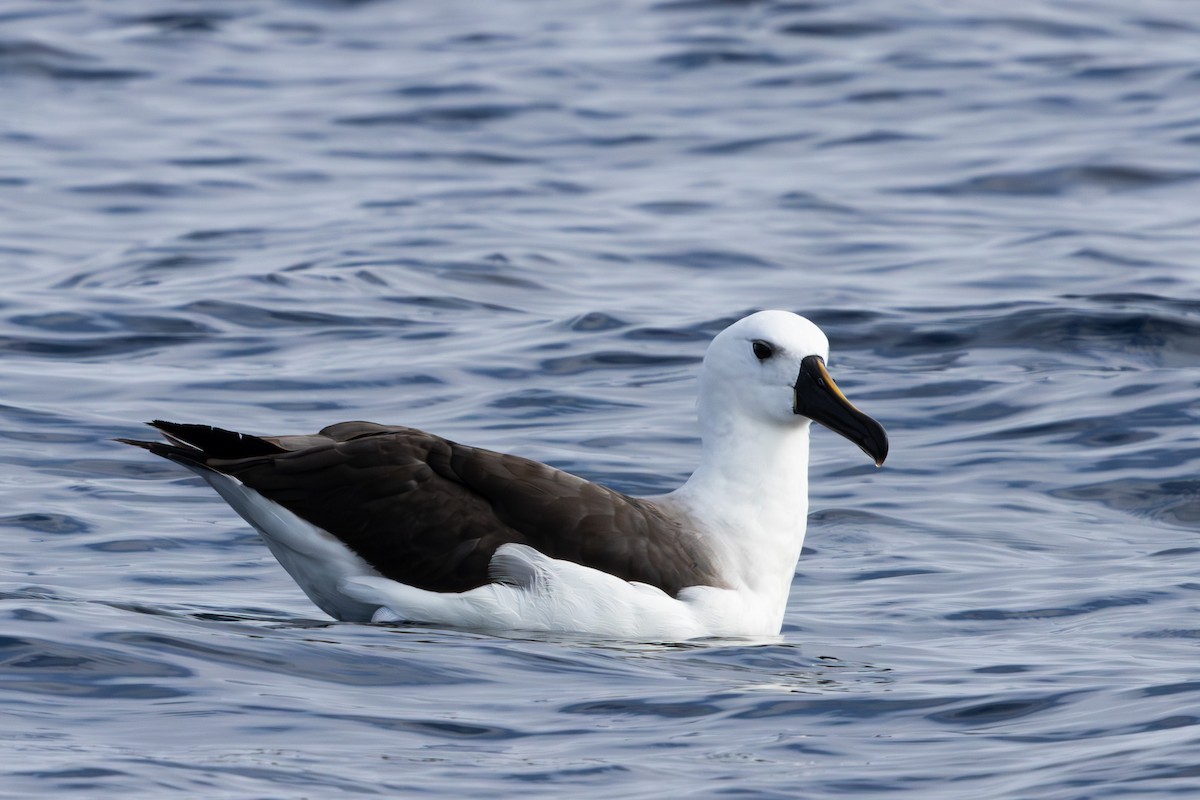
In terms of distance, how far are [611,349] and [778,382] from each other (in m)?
5.25

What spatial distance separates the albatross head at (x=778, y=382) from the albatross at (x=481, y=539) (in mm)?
20

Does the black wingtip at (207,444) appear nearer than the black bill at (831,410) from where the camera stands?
Yes

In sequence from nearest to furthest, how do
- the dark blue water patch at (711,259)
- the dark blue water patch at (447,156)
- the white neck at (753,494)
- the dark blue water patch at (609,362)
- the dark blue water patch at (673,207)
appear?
the white neck at (753,494)
the dark blue water patch at (609,362)
the dark blue water patch at (711,259)
the dark blue water patch at (673,207)
the dark blue water patch at (447,156)

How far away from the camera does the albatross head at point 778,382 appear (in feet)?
29.2

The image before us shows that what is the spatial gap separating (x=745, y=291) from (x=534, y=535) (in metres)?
7.56

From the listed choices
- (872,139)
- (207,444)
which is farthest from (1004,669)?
(872,139)

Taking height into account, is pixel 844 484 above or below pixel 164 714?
below

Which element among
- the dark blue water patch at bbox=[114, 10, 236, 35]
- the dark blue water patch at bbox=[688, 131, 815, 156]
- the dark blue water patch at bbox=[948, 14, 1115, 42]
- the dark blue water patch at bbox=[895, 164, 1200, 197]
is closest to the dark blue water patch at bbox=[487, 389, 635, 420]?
the dark blue water patch at bbox=[895, 164, 1200, 197]

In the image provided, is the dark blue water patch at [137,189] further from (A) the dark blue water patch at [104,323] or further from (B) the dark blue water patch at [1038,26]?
(B) the dark blue water patch at [1038,26]

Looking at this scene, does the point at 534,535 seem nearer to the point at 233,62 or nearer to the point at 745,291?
the point at 745,291

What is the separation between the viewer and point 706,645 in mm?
8375

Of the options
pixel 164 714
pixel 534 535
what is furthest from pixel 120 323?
pixel 164 714

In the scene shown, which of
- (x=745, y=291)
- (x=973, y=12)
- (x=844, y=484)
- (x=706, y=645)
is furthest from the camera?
(x=973, y=12)

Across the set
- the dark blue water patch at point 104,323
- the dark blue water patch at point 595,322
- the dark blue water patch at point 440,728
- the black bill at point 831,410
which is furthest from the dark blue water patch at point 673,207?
the dark blue water patch at point 440,728
